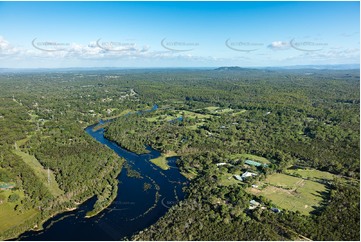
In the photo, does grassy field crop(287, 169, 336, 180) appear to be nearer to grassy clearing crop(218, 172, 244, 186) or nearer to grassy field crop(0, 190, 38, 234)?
grassy clearing crop(218, 172, 244, 186)

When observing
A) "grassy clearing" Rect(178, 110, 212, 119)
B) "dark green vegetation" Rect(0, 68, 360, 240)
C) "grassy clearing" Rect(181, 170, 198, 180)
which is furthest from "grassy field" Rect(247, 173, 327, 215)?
"grassy clearing" Rect(178, 110, 212, 119)

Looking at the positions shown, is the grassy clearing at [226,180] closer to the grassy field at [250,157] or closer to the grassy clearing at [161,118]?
the grassy field at [250,157]

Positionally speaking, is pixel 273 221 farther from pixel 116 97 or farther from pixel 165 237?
pixel 116 97

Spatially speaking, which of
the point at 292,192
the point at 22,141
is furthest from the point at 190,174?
the point at 22,141

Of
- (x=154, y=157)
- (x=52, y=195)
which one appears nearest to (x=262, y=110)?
(x=154, y=157)

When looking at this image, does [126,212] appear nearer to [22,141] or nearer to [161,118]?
[22,141]
